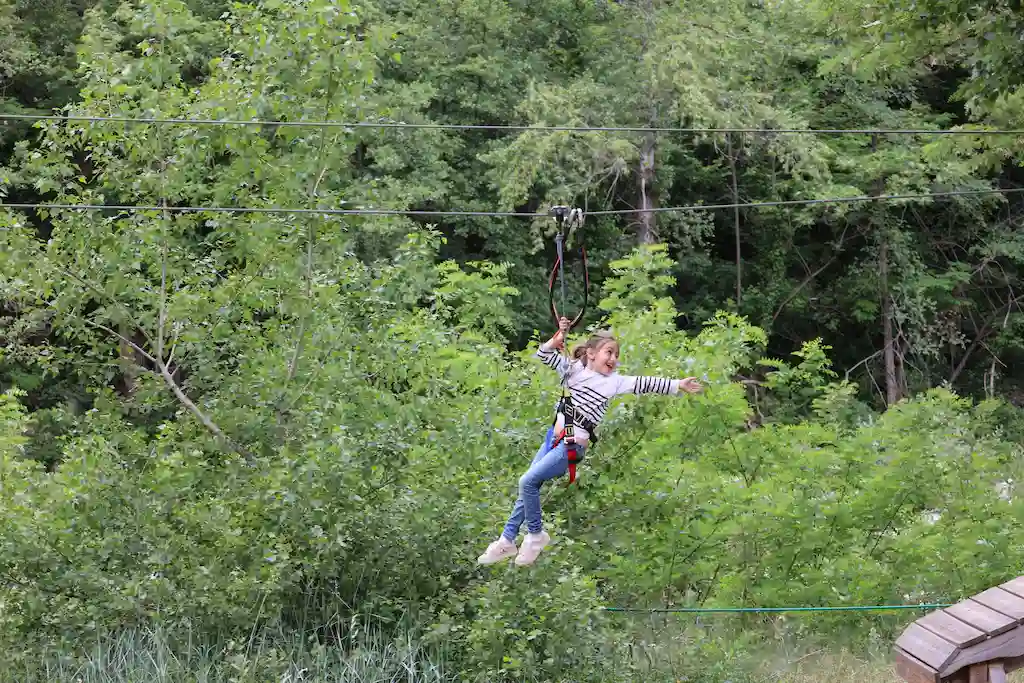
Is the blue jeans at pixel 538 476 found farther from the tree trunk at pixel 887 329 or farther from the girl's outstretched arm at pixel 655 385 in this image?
the tree trunk at pixel 887 329

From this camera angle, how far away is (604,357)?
6.71 metres

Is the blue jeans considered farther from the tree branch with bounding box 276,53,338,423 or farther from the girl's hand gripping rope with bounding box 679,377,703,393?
the tree branch with bounding box 276,53,338,423

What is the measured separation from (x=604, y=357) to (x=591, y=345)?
136mm

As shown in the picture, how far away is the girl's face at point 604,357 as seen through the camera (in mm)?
6719

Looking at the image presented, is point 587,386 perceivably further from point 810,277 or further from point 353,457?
point 810,277

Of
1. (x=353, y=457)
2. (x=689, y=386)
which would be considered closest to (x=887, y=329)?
(x=353, y=457)

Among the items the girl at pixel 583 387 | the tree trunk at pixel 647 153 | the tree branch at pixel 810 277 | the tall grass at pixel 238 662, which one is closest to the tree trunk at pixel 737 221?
the tree branch at pixel 810 277

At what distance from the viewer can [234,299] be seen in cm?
957

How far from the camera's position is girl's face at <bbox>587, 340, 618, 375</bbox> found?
672 centimetres

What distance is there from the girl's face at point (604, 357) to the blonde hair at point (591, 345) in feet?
0.04

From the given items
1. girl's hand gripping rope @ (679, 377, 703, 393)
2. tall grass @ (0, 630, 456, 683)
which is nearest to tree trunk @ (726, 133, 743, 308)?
tall grass @ (0, 630, 456, 683)

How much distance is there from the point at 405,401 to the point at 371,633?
192cm

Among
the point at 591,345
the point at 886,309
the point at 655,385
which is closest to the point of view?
→ the point at 655,385

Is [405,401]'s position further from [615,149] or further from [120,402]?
[615,149]
